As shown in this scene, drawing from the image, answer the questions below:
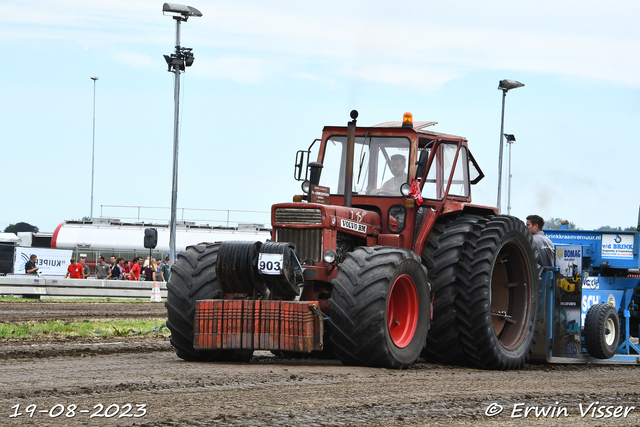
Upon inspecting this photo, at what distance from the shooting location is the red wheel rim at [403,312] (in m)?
9.24

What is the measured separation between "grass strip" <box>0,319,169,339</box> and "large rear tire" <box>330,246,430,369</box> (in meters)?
5.71

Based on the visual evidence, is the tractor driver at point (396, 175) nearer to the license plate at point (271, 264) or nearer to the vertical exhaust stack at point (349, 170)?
the vertical exhaust stack at point (349, 170)

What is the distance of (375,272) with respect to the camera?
862cm

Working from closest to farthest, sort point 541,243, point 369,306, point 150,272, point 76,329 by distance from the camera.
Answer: point 369,306 → point 541,243 → point 76,329 → point 150,272

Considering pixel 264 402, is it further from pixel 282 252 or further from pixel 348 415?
pixel 282 252

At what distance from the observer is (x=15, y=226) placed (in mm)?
88938

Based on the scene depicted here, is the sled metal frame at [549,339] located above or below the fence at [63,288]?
above

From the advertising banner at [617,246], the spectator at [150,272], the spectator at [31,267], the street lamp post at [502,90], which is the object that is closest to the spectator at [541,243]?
the advertising banner at [617,246]

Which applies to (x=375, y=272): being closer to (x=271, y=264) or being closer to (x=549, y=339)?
(x=271, y=264)

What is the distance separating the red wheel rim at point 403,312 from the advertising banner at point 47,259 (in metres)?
24.5

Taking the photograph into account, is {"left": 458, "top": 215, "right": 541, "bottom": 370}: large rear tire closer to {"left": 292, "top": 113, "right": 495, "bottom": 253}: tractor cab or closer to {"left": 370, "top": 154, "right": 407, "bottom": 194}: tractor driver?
{"left": 292, "top": 113, "right": 495, "bottom": 253}: tractor cab

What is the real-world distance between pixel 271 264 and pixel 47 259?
25.4 metres

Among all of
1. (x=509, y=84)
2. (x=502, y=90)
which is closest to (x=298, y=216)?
(x=509, y=84)

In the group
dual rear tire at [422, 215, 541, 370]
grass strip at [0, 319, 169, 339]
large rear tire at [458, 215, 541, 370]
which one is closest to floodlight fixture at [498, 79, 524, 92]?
grass strip at [0, 319, 169, 339]
